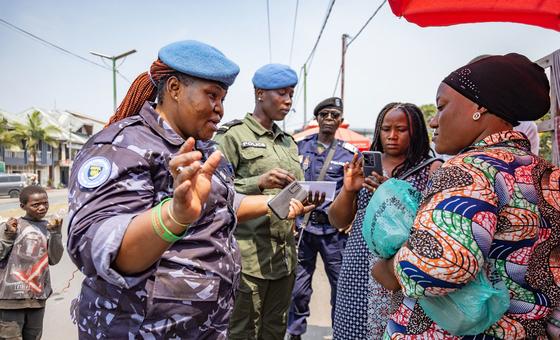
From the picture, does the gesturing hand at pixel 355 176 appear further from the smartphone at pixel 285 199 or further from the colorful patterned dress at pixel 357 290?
the smartphone at pixel 285 199

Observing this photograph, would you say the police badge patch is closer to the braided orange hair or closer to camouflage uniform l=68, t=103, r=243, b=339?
camouflage uniform l=68, t=103, r=243, b=339

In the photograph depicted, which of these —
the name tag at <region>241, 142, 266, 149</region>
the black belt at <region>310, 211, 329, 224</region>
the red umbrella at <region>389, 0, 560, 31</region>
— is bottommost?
the black belt at <region>310, 211, 329, 224</region>

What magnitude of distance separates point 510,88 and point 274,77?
198cm

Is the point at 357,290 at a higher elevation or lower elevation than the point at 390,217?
lower

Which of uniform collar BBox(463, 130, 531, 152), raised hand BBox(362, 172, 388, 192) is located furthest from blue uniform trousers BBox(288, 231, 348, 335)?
uniform collar BBox(463, 130, 531, 152)

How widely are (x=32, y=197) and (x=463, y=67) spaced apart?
353 cm

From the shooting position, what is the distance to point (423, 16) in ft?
6.74

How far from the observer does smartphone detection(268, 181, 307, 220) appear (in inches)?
81.3

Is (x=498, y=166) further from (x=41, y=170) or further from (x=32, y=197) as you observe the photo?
(x=41, y=170)

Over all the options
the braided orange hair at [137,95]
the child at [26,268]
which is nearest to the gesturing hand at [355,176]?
the braided orange hair at [137,95]

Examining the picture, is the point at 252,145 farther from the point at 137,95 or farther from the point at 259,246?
the point at 137,95

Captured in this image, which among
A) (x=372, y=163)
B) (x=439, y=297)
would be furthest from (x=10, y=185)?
(x=439, y=297)

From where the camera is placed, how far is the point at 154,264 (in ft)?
4.05

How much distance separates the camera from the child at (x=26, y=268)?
2.87 m
